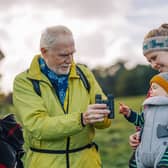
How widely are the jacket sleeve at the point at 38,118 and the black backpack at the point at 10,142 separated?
0.26 meters

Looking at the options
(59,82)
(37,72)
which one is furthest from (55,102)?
(37,72)

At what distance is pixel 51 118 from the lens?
577 centimetres

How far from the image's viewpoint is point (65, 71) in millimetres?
5969

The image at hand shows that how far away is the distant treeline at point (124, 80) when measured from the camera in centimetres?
6003

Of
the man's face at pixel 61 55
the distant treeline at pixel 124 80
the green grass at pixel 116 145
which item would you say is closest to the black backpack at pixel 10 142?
the man's face at pixel 61 55

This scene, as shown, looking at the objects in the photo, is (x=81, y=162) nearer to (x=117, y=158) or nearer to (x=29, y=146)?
(x=29, y=146)

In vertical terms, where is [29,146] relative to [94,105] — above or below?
below

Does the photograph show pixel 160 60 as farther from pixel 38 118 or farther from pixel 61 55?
pixel 38 118

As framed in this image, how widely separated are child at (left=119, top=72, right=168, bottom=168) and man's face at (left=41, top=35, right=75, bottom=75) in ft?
2.72

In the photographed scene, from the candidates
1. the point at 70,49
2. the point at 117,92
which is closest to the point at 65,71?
the point at 70,49

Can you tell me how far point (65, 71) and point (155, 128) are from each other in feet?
3.50

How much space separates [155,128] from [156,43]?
0.66 metres

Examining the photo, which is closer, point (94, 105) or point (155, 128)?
point (155, 128)

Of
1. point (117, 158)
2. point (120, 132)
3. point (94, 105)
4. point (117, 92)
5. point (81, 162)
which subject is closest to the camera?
point (94, 105)
